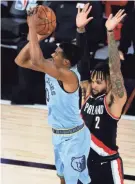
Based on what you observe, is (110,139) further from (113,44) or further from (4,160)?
(4,160)

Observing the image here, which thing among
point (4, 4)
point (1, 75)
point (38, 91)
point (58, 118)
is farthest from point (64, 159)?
point (4, 4)

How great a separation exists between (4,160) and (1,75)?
2.25 metres

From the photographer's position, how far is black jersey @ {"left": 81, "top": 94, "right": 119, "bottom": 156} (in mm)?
3973

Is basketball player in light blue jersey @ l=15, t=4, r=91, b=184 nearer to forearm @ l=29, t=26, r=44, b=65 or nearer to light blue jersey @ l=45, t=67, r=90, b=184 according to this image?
light blue jersey @ l=45, t=67, r=90, b=184

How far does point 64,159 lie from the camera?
398cm

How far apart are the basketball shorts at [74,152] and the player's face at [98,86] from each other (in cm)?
28

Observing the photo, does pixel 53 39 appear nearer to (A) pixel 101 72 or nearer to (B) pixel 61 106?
(A) pixel 101 72

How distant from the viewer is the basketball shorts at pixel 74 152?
13.0 feet

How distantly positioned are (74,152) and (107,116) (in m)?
0.36

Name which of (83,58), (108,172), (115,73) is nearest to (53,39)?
(83,58)

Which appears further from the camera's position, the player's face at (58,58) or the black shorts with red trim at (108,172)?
the black shorts with red trim at (108,172)

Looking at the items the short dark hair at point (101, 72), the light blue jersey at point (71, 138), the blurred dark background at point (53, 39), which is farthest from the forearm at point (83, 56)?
the blurred dark background at point (53, 39)

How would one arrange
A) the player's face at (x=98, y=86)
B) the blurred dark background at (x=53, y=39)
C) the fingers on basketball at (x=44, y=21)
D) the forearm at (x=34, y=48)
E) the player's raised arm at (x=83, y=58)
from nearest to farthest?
the forearm at (x=34, y=48) → the fingers on basketball at (x=44, y=21) → the player's face at (x=98, y=86) → the player's raised arm at (x=83, y=58) → the blurred dark background at (x=53, y=39)

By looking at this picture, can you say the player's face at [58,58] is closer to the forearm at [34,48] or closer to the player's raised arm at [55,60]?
the player's raised arm at [55,60]
